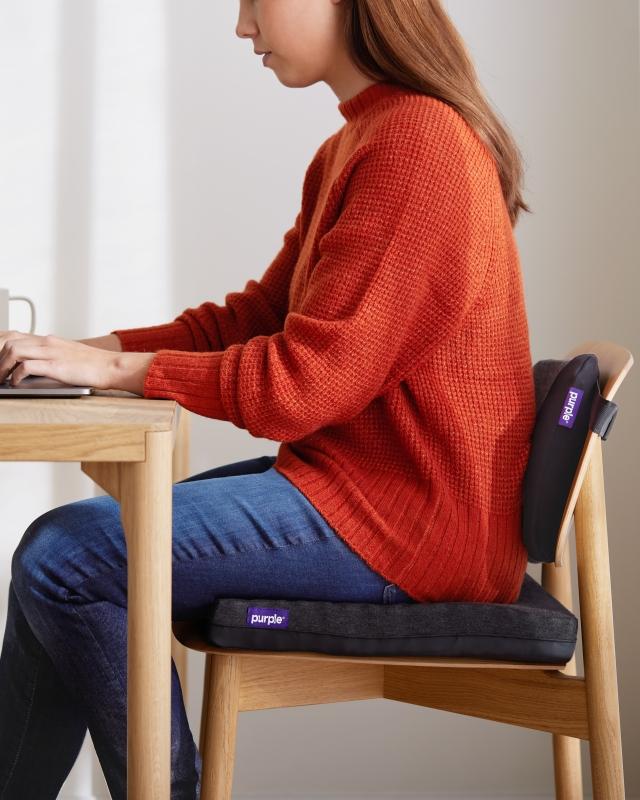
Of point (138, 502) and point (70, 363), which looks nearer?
point (138, 502)

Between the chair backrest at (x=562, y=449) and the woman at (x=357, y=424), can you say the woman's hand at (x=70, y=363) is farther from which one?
the chair backrest at (x=562, y=449)

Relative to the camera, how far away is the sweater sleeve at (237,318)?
4.66 feet

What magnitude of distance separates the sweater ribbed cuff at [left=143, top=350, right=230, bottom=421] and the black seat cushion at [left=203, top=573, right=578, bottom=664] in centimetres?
19

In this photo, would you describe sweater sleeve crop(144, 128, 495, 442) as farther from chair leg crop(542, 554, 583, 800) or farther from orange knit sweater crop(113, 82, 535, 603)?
chair leg crop(542, 554, 583, 800)

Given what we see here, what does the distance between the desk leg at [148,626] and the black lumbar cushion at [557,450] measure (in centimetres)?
41

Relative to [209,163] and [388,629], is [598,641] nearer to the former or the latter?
[388,629]

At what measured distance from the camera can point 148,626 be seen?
83 centimetres

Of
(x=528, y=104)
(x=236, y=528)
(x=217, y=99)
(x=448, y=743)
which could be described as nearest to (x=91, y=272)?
(x=217, y=99)

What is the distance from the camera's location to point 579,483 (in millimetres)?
1025

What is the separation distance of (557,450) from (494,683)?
0.25m

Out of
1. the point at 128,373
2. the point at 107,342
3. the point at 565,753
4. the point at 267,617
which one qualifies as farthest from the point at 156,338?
the point at 565,753

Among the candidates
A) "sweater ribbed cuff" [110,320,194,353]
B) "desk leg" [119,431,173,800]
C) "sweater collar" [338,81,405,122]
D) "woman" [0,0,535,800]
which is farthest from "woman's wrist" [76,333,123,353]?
"desk leg" [119,431,173,800]

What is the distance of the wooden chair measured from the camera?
3.42 feet

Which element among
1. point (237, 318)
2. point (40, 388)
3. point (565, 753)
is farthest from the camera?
point (237, 318)
